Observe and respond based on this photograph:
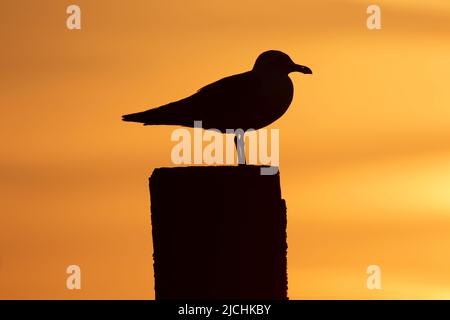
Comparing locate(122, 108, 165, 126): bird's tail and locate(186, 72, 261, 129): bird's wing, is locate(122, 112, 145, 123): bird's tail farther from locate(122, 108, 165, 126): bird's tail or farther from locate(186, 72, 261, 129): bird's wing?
locate(186, 72, 261, 129): bird's wing

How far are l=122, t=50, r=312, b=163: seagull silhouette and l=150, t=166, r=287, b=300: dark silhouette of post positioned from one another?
2.38 m

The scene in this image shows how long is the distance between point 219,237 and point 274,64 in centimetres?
348

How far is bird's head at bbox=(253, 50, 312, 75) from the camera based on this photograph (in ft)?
23.4

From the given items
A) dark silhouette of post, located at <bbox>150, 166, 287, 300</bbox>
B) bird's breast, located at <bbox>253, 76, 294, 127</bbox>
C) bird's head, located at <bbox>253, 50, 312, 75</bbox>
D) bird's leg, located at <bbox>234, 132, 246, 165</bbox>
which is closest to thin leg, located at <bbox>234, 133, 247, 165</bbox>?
bird's leg, located at <bbox>234, 132, 246, 165</bbox>

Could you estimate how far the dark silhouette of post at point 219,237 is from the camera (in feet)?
13.6

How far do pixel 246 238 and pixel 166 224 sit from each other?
457mm

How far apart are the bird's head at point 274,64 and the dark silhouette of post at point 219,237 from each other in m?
2.96

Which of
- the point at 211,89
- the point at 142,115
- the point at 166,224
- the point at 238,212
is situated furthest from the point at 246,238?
the point at 142,115

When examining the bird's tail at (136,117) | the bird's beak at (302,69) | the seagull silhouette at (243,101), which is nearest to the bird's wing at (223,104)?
the seagull silhouette at (243,101)

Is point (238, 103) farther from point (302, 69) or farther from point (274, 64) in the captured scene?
point (302, 69)

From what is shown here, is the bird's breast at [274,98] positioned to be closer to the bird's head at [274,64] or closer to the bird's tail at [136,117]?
the bird's head at [274,64]

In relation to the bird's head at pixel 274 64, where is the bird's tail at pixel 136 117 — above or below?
below

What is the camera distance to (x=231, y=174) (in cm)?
428
